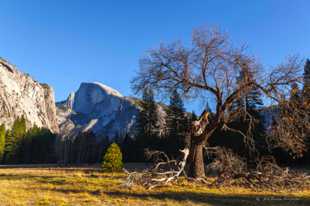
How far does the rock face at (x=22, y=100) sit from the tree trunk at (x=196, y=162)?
337ft

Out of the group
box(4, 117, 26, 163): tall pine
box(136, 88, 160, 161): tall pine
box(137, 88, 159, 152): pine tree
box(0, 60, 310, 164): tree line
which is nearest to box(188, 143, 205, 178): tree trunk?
box(0, 60, 310, 164): tree line

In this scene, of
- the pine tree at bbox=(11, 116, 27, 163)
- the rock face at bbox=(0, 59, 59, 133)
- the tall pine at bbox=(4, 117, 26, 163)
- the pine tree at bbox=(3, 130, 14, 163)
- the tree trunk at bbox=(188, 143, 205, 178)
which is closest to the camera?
the tree trunk at bbox=(188, 143, 205, 178)

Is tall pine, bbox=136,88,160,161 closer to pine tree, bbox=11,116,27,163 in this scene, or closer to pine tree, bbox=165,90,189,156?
pine tree, bbox=165,90,189,156

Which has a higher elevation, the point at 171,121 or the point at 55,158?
the point at 171,121

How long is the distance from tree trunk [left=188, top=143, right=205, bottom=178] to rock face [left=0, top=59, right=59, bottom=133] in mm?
102585

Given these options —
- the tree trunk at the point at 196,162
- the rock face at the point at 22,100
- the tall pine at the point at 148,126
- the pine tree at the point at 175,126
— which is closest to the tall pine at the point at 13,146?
the tall pine at the point at 148,126

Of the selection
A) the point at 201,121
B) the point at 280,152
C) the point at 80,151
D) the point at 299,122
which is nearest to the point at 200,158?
the point at 201,121

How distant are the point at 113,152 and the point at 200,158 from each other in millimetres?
11344

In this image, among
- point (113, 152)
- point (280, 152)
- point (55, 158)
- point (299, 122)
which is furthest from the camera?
point (55, 158)

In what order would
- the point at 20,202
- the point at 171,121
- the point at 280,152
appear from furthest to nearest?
the point at 171,121
the point at 280,152
the point at 20,202

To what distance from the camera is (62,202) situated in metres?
7.51

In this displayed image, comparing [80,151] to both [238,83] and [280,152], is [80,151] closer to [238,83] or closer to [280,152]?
[280,152]

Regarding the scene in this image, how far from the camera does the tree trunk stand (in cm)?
1400

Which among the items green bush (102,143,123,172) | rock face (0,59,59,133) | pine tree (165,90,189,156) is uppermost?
rock face (0,59,59,133)
